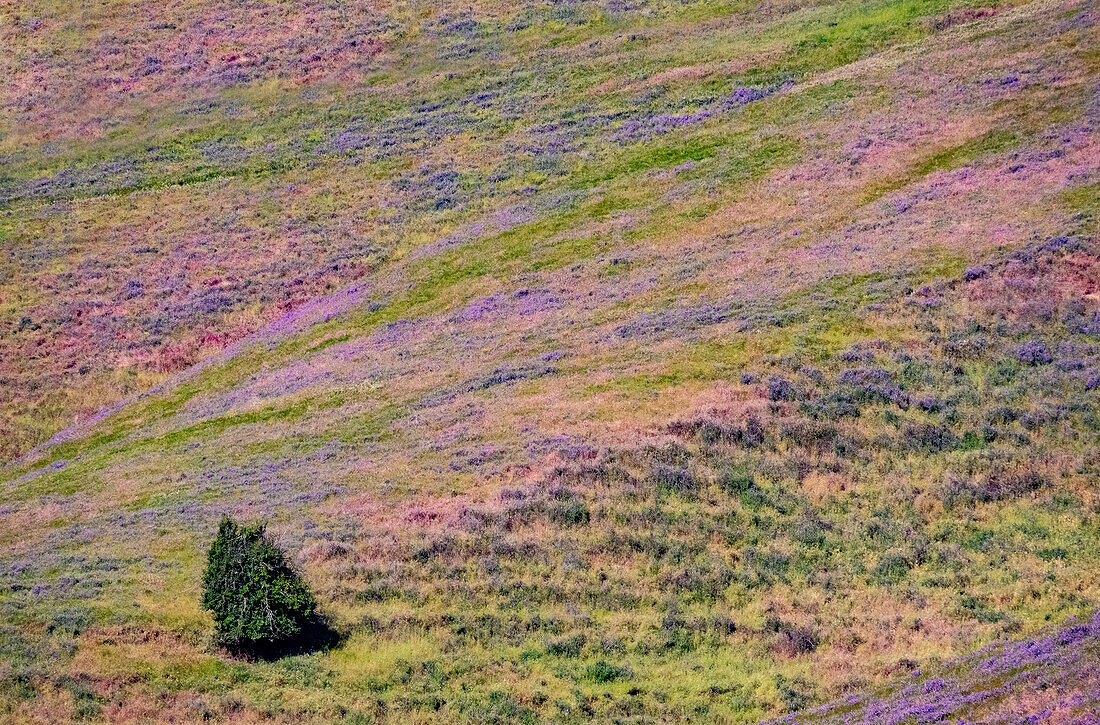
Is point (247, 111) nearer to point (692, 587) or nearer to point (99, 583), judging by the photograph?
point (99, 583)

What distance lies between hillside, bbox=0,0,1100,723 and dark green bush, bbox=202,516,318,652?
1.08 m

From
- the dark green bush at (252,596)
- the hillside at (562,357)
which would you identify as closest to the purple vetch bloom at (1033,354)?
the hillside at (562,357)

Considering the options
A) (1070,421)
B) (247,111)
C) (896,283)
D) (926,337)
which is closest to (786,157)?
(896,283)

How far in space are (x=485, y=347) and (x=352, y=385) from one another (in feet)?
19.1

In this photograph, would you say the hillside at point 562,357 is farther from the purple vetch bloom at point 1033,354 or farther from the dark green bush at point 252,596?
the dark green bush at point 252,596

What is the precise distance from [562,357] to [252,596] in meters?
17.6

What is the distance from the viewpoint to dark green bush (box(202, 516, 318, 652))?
24922 millimetres

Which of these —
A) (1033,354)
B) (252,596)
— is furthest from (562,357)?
(252,596)

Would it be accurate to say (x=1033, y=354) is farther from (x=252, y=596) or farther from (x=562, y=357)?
(x=252, y=596)

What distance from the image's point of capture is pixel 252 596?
82.5 feet

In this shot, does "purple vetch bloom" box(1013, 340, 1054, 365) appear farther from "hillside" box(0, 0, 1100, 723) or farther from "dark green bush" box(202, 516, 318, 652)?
"dark green bush" box(202, 516, 318, 652)

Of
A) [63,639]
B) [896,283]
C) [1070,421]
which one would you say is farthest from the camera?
[896,283]

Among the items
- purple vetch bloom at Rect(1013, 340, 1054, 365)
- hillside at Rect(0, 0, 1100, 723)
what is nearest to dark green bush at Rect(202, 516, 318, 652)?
hillside at Rect(0, 0, 1100, 723)

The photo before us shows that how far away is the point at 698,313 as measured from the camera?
134 ft
